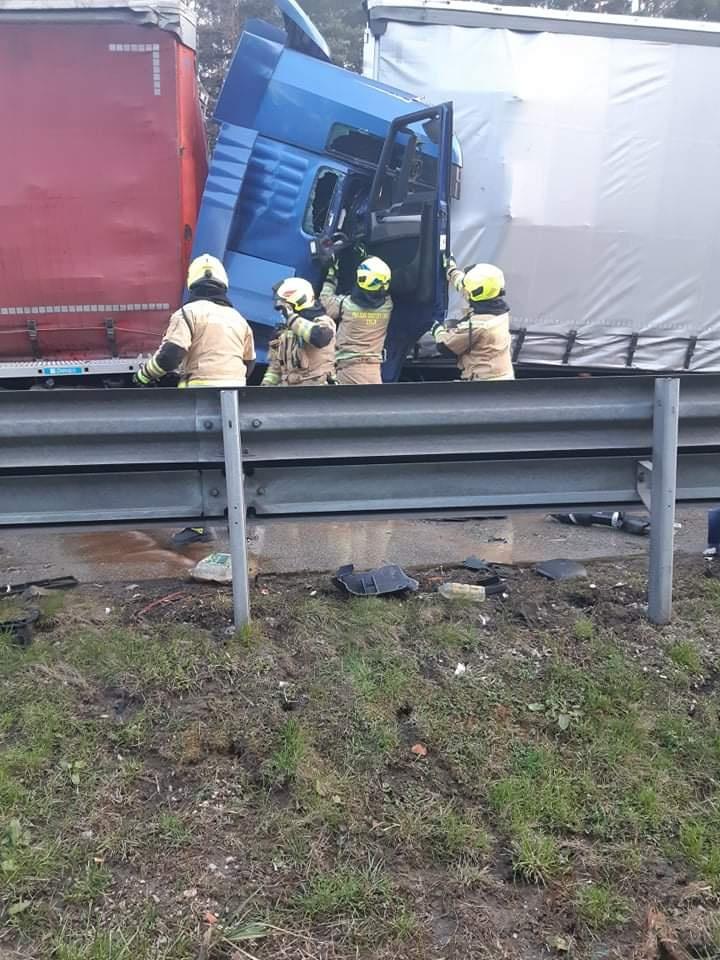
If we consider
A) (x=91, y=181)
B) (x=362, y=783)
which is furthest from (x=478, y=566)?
(x=91, y=181)

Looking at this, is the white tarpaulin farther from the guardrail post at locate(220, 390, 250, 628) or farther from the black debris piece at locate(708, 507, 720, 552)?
the guardrail post at locate(220, 390, 250, 628)

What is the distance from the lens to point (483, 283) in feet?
20.8

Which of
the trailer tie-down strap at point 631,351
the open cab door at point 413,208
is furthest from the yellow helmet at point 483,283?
the trailer tie-down strap at point 631,351

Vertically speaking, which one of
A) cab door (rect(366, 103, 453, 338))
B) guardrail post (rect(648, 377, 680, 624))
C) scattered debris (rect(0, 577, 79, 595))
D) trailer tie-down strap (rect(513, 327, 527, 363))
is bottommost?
scattered debris (rect(0, 577, 79, 595))

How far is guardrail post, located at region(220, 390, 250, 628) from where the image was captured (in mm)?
3234

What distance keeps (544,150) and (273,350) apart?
3477 millimetres

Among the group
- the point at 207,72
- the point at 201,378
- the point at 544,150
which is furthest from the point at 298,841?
the point at 207,72

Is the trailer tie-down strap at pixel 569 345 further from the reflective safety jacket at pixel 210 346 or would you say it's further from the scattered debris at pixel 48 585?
the scattered debris at pixel 48 585

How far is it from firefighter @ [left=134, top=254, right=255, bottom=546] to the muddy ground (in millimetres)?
2121

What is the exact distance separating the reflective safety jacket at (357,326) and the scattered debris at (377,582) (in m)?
3.48

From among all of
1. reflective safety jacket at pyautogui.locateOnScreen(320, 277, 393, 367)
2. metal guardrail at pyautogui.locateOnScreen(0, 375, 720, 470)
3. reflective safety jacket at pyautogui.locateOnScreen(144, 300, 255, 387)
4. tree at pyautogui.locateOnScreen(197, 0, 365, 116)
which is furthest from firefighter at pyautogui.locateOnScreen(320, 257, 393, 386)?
tree at pyautogui.locateOnScreen(197, 0, 365, 116)

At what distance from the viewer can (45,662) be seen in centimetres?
312

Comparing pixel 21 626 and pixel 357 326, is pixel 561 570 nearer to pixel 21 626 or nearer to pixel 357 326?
pixel 21 626

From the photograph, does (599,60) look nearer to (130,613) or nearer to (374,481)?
(374,481)
